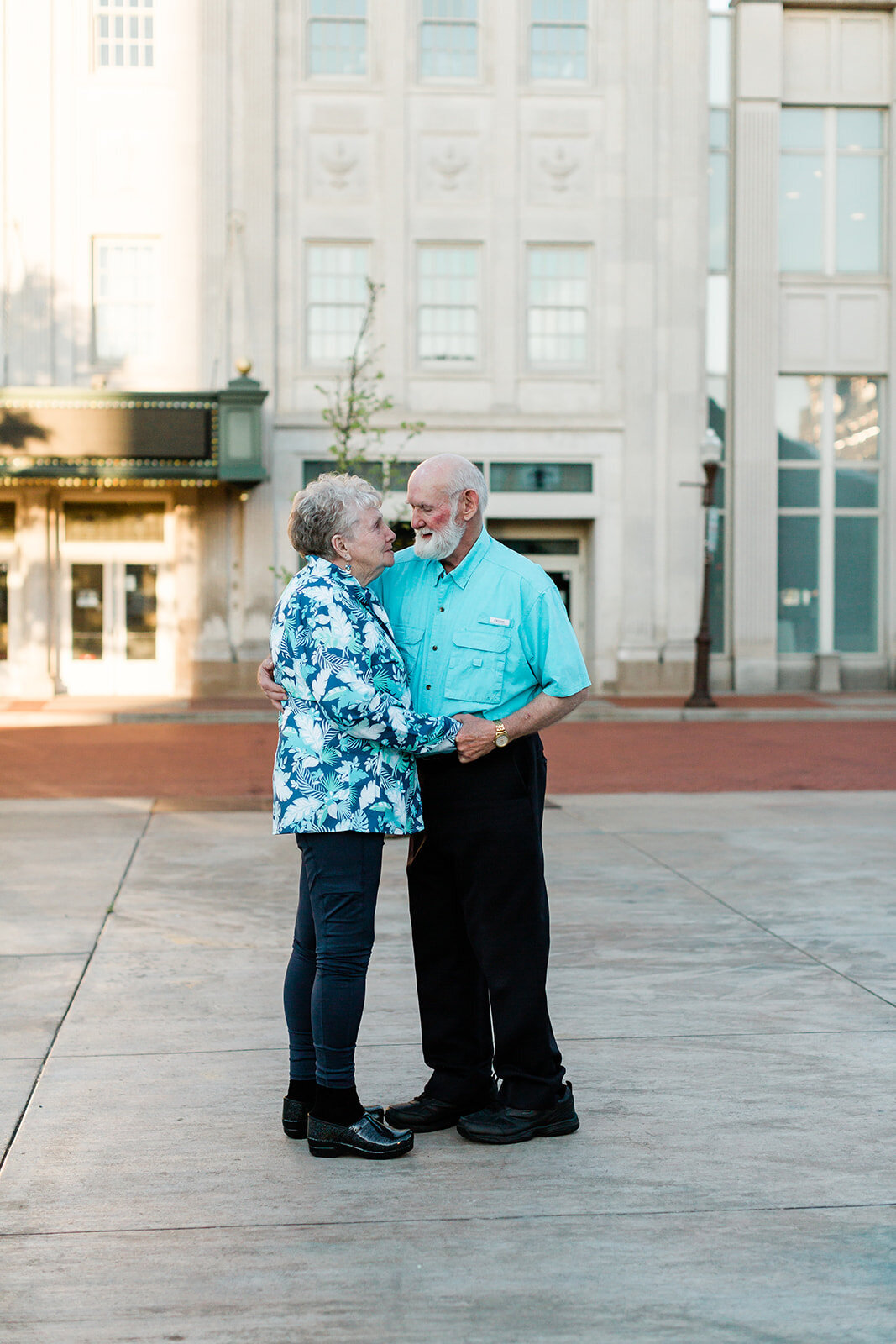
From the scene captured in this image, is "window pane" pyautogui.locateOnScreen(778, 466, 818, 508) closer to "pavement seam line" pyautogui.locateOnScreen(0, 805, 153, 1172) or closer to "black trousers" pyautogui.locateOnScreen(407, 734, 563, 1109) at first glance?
"pavement seam line" pyautogui.locateOnScreen(0, 805, 153, 1172)

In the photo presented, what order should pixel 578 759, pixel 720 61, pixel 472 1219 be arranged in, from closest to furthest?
pixel 472 1219 < pixel 578 759 < pixel 720 61

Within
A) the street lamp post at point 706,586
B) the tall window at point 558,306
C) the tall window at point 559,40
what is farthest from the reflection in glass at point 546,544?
the tall window at point 559,40

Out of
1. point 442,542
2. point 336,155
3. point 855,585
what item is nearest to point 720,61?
point 336,155

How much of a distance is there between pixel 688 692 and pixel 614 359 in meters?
6.14

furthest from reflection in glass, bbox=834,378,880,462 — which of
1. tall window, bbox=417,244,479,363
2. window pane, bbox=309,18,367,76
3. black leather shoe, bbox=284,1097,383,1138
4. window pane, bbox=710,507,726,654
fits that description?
black leather shoe, bbox=284,1097,383,1138

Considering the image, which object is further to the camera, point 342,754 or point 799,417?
point 799,417

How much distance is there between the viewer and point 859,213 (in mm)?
27141

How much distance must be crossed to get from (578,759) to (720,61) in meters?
16.7

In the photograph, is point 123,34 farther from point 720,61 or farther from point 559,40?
point 720,61

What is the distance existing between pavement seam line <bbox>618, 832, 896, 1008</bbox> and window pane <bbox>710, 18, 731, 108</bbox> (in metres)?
21.4

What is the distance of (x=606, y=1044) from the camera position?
484cm

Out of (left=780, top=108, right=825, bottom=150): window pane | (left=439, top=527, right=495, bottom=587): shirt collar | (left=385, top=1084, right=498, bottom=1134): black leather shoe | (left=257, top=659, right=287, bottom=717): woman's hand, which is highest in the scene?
(left=780, top=108, right=825, bottom=150): window pane

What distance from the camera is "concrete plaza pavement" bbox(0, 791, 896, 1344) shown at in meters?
2.94

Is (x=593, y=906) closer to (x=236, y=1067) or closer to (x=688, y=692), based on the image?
(x=236, y=1067)
